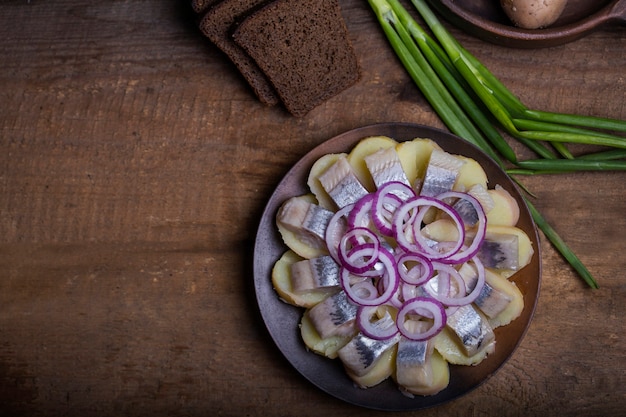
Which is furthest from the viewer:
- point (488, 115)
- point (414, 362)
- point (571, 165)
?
point (488, 115)

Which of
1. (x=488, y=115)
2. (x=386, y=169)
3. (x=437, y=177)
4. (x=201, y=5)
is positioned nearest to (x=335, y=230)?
(x=386, y=169)

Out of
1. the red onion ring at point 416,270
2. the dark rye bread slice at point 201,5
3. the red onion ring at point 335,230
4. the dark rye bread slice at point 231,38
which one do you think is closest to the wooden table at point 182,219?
the dark rye bread slice at point 231,38

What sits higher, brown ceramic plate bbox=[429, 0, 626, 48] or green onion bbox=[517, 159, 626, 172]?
brown ceramic plate bbox=[429, 0, 626, 48]

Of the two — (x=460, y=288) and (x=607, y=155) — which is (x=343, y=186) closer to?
(x=460, y=288)

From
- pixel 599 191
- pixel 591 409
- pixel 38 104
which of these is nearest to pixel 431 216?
pixel 599 191

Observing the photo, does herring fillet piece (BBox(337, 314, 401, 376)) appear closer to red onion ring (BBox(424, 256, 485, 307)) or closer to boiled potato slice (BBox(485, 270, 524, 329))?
red onion ring (BBox(424, 256, 485, 307))

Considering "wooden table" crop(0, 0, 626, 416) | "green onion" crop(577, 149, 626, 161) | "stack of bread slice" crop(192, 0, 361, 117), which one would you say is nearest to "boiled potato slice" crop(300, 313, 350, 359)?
"wooden table" crop(0, 0, 626, 416)
